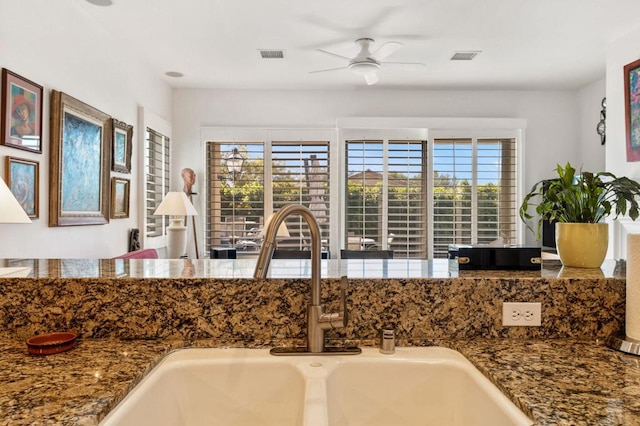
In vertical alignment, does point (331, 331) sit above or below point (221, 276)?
below

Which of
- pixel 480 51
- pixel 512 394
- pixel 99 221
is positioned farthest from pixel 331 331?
pixel 480 51

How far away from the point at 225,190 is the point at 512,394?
15.6 ft

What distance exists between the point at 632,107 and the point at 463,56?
4.81 ft

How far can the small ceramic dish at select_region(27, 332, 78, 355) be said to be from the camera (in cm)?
88

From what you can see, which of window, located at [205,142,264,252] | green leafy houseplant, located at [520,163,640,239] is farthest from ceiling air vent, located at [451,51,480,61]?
green leafy houseplant, located at [520,163,640,239]

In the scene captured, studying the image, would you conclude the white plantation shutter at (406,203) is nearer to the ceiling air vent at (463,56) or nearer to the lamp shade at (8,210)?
the ceiling air vent at (463,56)

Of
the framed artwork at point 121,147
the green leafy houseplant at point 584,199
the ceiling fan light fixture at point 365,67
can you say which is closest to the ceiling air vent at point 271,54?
the ceiling fan light fixture at point 365,67

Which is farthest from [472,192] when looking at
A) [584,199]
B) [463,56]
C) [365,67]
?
[584,199]

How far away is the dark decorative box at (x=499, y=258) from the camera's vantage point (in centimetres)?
111

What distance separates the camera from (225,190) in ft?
17.1

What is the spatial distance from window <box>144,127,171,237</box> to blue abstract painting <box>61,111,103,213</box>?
3.20 feet

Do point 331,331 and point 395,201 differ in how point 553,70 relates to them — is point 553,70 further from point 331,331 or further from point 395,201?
point 331,331

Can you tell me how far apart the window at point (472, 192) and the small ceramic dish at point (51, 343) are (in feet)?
15.3

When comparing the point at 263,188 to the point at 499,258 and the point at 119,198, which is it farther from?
the point at 499,258
